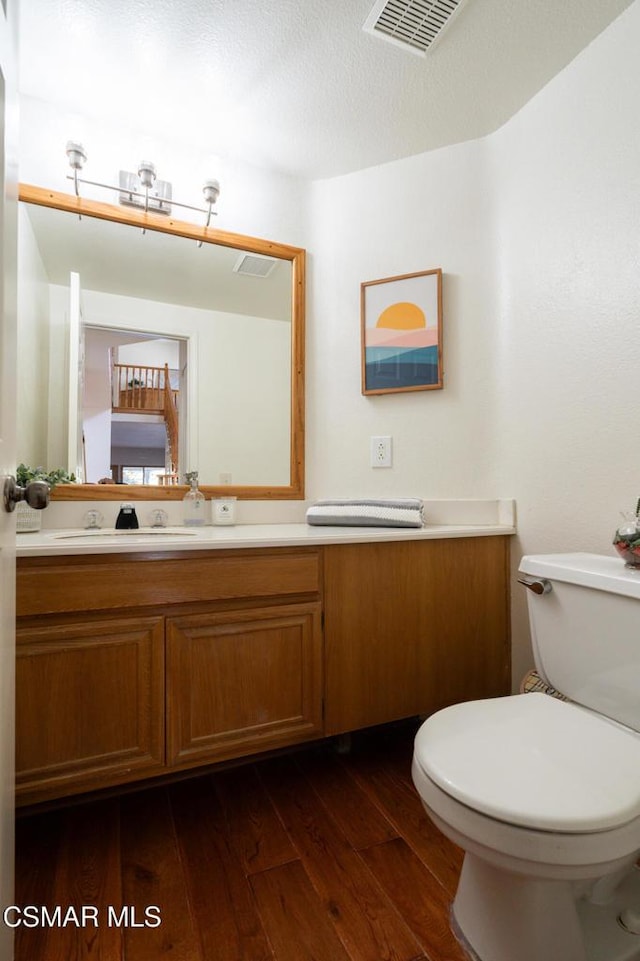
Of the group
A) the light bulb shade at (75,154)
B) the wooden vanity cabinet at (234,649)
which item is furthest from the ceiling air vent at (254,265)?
the wooden vanity cabinet at (234,649)

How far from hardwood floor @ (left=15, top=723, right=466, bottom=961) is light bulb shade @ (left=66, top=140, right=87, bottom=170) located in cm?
199

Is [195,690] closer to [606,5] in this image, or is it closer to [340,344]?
[340,344]

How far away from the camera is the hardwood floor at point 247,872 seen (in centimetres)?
93

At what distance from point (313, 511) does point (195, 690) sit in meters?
0.68

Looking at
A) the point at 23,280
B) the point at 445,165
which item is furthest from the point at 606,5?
the point at 23,280

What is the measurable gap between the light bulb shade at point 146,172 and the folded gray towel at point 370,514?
1.29 meters

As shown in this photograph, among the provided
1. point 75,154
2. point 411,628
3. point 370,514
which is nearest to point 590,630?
point 411,628

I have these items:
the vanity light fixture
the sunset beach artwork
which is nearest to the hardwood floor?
the sunset beach artwork

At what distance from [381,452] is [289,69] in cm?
129

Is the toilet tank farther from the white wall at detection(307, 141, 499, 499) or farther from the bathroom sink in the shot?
the bathroom sink

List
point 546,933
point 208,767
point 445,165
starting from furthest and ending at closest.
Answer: point 445,165 < point 208,767 < point 546,933

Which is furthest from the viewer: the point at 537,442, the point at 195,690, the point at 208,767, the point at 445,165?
the point at 445,165

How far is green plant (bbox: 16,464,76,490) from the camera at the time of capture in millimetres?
1416

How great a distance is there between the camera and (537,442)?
62.9 inches
